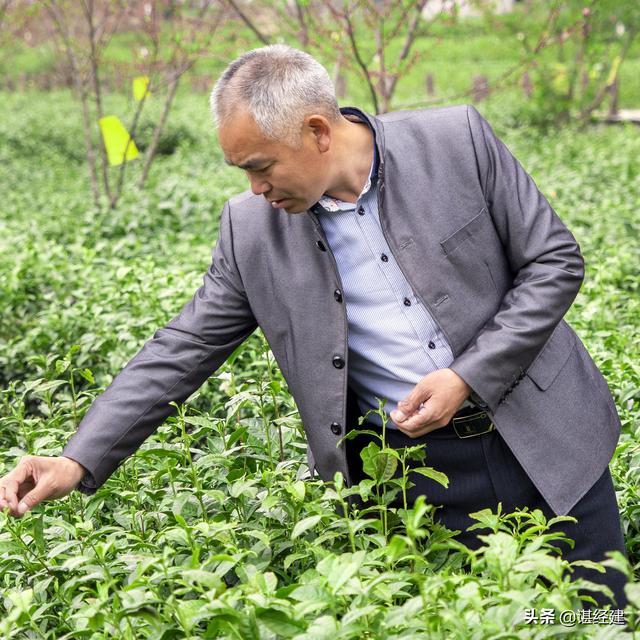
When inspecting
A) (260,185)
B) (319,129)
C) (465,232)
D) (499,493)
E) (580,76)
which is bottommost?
(580,76)

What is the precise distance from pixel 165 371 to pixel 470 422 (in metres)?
0.68

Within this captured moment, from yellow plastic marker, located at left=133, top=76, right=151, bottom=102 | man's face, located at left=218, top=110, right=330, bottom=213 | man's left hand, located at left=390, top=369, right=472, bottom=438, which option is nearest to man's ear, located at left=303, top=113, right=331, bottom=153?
man's face, located at left=218, top=110, right=330, bottom=213

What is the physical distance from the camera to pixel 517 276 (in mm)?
2094

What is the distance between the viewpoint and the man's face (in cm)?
191

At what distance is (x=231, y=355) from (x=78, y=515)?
534 mm

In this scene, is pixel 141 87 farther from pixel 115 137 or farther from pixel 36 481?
pixel 36 481

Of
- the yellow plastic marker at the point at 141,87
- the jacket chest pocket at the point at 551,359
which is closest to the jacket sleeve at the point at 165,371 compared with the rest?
the jacket chest pocket at the point at 551,359

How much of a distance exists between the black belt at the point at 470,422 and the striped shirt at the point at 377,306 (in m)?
0.05

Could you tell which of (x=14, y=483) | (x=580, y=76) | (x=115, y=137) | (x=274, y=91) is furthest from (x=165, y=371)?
(x=580, y=76)

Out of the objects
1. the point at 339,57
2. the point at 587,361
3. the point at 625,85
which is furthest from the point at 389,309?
the point at 625,85

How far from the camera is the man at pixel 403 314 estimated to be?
1.99 m

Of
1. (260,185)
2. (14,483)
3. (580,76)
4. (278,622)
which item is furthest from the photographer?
(580,76)

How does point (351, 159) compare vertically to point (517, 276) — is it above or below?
above

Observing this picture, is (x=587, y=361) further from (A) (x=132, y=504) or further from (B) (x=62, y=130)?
(B) (x=62, y=130)
